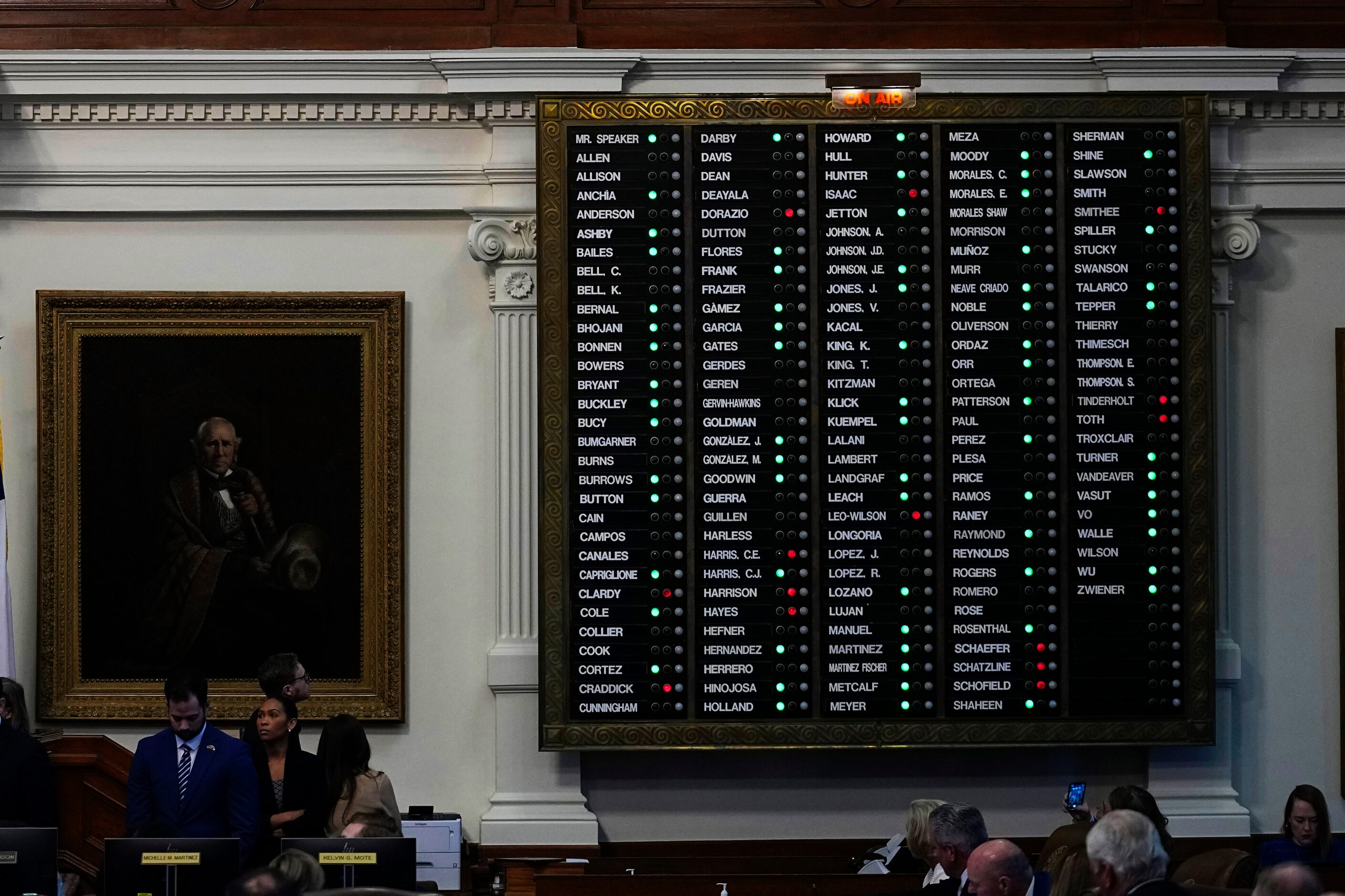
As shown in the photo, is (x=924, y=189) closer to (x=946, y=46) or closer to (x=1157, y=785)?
(x=946, y=46)

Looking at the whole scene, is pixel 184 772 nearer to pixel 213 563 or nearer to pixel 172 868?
pixel 172 868

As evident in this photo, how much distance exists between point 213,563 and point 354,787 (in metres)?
1.91

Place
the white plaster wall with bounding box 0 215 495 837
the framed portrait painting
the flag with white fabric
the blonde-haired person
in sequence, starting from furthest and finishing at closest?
the white plaster wall with bounding box 0 215 495 837 < the framed portrait painting < the flag with white fabric < the blonde-haired person

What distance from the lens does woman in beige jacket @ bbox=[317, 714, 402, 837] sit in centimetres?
674

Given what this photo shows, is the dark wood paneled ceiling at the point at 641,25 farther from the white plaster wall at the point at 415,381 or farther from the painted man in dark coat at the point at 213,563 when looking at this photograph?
the painted man in dark coat at the point at 213,563

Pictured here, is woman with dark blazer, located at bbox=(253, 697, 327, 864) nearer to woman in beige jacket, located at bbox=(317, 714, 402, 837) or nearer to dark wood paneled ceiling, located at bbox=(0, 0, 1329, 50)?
woman in beige jacket, located at bbox=(317, 714, 402, 837)

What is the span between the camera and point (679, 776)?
8273 mm

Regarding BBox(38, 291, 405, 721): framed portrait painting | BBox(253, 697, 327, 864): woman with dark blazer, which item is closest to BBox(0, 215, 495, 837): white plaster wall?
BBox(38, 291, 405, 721): framed portrait painting

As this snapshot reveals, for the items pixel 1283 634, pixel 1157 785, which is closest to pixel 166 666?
pixel 1157 785

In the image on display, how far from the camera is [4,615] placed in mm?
7973

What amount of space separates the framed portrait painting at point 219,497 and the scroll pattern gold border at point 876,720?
2.62 feet

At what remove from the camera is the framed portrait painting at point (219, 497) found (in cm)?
821

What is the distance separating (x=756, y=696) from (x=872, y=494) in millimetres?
1116

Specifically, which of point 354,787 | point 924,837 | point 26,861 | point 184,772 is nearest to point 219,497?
point 184,772
